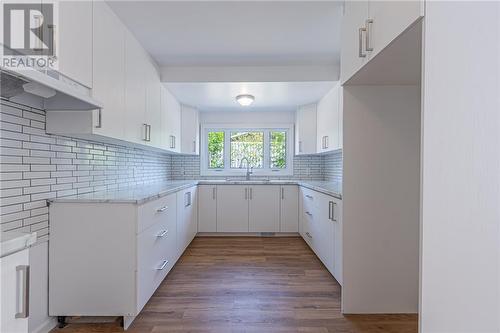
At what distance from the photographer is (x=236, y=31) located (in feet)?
8.07

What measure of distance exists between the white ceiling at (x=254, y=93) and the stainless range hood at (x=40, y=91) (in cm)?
178

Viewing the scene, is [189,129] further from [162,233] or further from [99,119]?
[99,119]

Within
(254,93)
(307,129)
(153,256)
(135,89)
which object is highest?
(254,93)

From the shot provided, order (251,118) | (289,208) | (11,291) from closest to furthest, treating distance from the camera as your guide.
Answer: (11,291) → (289,208) → (251,118)

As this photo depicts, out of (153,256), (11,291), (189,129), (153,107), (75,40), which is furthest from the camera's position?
(189,129)

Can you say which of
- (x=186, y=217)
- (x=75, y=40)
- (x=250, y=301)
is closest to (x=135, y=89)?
(x=75, y=40)

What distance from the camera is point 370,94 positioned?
82.0 inches

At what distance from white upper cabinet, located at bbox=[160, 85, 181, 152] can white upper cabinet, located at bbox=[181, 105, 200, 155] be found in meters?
0.13

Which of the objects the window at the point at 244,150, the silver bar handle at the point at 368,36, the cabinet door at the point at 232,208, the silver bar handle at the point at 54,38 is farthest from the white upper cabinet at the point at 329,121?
the silver bar handle at the point at 54,38

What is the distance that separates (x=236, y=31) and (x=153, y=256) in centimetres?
200

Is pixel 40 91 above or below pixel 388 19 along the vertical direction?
below

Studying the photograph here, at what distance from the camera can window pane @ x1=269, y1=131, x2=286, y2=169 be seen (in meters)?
5.06

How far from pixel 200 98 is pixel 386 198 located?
2.86 m

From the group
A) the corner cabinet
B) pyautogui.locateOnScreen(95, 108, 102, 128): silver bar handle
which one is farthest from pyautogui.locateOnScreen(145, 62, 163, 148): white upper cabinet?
pyautogui.locateOnScreen(95, 108, 102, 128): silver bar handle
